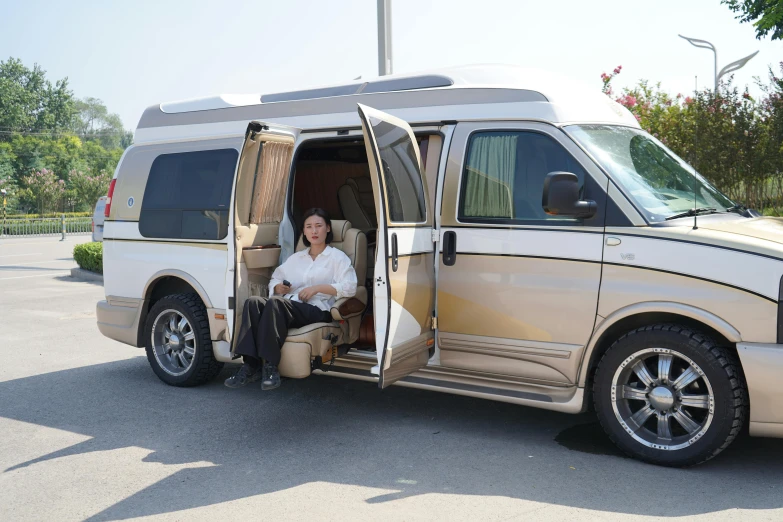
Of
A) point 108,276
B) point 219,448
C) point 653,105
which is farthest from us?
point 653,105

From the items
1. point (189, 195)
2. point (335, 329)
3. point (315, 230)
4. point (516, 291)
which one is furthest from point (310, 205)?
point (516, 291)

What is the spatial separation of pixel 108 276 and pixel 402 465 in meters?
4.05

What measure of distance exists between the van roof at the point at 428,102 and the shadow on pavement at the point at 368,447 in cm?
233

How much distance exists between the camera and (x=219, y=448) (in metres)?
5.59

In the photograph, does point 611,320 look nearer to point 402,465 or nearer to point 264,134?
point 402,465

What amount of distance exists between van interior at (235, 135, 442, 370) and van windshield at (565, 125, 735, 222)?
1208 mm

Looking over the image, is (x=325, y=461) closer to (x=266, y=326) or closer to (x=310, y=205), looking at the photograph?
(x=266, y=326)

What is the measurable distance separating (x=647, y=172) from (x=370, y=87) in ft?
7.78

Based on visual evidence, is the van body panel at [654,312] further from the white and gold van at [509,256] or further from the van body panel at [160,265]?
the van body panel at [160,265]

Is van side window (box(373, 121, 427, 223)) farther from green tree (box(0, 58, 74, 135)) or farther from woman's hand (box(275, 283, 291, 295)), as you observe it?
green tree (box(0, 58, 74, 135))

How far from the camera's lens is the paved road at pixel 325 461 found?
4.52 meters

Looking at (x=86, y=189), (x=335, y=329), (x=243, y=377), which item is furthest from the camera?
(x=86, y=189)

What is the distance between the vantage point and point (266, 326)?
5.91 m

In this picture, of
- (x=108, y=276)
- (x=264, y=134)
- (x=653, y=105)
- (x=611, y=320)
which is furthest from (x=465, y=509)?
(x=653, y=105)
